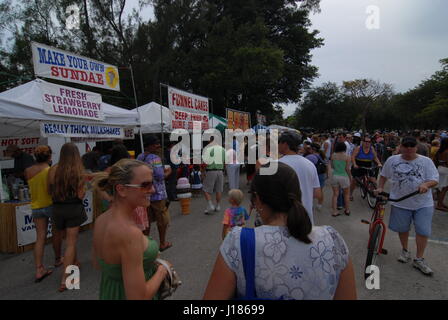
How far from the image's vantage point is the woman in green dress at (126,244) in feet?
4.96

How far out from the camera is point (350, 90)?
54.5 meters

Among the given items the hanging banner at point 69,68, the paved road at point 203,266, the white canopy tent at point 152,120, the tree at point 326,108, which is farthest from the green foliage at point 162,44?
the tree at point 326,108

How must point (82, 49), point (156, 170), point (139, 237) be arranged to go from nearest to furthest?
1. point (139, 237)
2. point (156, 170)
3. point (82, 49)

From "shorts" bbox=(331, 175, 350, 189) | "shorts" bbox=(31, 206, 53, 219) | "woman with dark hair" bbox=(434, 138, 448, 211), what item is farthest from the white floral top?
"woman with dark hair" bbox=(434, 138, 448, 211)

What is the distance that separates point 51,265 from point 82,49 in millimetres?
19156

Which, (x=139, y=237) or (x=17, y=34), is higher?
(x=17, y=34)

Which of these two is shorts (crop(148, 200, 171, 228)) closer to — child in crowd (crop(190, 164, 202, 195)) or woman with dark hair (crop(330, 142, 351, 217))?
woman with dark hair (crop(330, 142, 351, 217))

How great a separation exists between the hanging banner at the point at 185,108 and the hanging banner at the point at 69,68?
1501mm

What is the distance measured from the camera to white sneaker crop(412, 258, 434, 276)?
149 inches

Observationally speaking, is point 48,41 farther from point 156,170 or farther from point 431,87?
point 431,87

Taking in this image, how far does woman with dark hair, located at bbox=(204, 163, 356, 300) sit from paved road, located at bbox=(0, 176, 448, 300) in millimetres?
2354

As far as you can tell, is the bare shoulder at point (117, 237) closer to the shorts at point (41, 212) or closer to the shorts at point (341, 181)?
the shorts at point (41, 212)

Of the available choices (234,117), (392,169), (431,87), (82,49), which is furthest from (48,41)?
(431,87)

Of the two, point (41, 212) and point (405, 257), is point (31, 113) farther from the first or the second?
point (405, 257)
